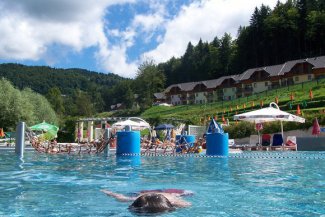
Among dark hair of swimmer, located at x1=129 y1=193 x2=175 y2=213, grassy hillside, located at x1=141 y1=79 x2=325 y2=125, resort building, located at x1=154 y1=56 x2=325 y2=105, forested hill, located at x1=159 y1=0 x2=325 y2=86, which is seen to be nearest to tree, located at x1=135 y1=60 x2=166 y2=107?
resort building, located at x1=154 y1=56 x2=325 y2=105

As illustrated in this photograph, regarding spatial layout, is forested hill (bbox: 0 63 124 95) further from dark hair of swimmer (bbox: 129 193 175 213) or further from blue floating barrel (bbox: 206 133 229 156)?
dark hair of swimmer (bbox: 129 193 175 213)

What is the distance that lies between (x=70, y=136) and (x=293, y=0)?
7526 centimetres

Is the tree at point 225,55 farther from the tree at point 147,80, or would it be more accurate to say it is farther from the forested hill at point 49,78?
the forested hill at point 49,78

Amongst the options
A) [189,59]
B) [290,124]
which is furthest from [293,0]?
[290,124]

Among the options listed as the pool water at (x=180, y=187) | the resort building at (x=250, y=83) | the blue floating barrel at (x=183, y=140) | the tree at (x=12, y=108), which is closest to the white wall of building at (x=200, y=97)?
the resort building at (x=250, y=83)

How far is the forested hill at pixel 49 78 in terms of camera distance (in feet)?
396

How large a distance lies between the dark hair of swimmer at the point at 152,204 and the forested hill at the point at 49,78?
9658 cm

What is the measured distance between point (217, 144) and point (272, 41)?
250 feet

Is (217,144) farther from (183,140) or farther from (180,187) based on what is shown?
(180,187)

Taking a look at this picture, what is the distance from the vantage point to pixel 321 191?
24.0 ft

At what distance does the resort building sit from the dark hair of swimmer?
2521 inches

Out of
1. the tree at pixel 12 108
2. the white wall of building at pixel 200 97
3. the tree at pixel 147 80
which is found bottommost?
the tree at pixel 12 108

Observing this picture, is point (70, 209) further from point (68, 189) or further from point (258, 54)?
point (258, 54)

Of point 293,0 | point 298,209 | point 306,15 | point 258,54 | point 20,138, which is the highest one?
point 293,0
